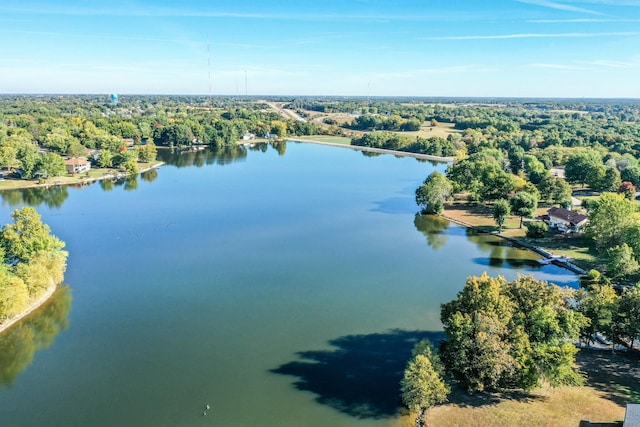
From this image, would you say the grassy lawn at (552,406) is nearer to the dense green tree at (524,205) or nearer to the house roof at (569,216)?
the house roof at (569,216)

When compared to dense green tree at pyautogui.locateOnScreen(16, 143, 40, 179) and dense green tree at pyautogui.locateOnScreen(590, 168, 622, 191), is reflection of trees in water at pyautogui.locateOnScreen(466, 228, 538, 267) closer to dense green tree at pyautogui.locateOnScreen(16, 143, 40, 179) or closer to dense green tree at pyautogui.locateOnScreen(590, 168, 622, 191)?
dense green tree at pyautogui.locateOnScreen(590, 168, 622, 191)

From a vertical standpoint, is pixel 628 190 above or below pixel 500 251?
above

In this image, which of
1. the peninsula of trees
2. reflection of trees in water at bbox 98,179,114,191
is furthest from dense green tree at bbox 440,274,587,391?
reflection of trees in water at bbox 98,179,114,191

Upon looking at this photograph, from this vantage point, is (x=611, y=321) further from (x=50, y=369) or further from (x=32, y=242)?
(x=32, y=242)

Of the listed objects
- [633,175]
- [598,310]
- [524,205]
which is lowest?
[598,310]

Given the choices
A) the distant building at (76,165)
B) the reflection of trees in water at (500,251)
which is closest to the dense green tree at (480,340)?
the reflection of trees in water at (500,251)

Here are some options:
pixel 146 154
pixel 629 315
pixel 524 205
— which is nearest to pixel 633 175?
pixel 524 205

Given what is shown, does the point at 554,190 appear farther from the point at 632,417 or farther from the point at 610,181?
the point at 632,417

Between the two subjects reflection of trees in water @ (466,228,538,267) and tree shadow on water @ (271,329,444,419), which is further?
reflection of trees in water @ (466,228,538,267)
